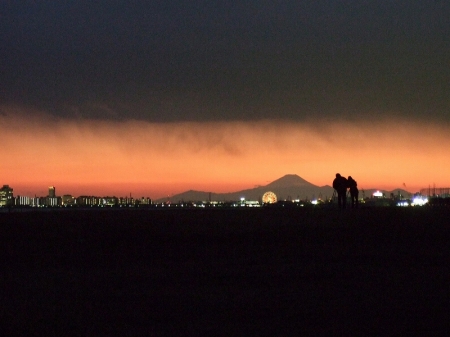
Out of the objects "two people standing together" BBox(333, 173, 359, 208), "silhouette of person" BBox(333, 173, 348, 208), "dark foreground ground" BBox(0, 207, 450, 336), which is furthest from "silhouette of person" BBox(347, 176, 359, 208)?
"dark foreground ground" BBox(0, 207, 450, 336)

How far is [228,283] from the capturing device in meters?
12.3

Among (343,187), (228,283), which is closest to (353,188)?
(343,187)

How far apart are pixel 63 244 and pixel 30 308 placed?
954cm

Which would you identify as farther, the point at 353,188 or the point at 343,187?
the point at 353,188

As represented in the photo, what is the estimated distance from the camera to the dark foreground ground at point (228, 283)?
9172 mm

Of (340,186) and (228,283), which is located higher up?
(340,186)

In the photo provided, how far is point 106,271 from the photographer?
46.1 ft

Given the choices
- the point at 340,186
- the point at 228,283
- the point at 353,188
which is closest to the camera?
the point at 228,283

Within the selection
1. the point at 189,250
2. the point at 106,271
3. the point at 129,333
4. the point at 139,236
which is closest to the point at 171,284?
the point at 106,271

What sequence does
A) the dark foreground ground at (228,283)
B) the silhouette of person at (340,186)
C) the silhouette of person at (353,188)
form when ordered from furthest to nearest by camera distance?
the silhouette of person at (353,188), the silhouette of person at (340,186), the dark foreground ground at (228,283)

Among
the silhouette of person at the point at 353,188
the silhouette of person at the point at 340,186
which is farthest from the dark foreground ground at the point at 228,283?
the silhouette of person at the point at 353,188

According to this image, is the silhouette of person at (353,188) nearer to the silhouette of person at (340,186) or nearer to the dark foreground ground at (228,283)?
the silhouette of person at (340,186)

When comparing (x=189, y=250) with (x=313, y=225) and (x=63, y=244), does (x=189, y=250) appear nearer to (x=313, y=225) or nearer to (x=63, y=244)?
(x=63, y=244)

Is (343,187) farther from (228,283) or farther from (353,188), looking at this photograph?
(228,283)
